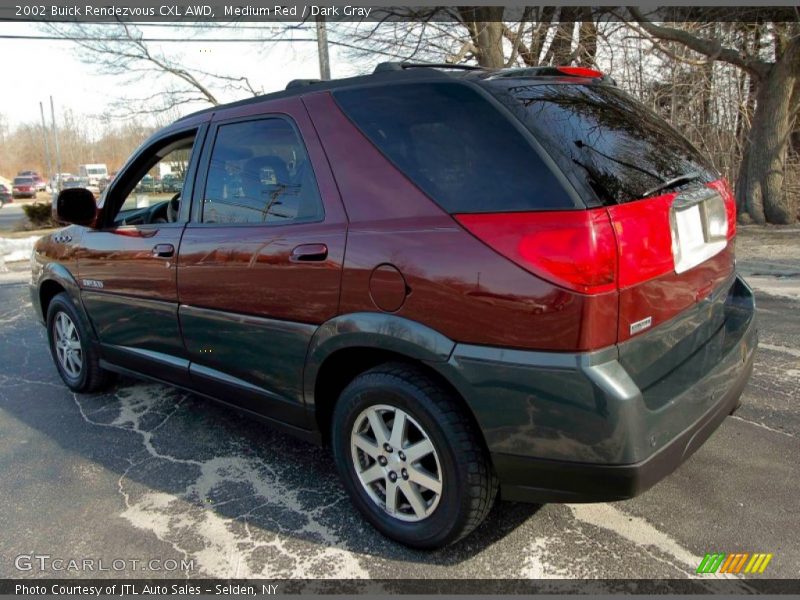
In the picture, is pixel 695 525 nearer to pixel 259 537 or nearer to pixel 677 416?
pixel 677 416

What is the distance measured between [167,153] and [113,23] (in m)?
20.6

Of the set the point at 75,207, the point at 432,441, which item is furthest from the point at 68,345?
the point at 432,441

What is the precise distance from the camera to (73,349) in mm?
Result: 4312

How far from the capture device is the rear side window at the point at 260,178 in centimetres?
265

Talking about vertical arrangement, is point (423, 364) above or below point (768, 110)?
below

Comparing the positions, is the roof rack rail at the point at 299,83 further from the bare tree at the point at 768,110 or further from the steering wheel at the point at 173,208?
the bare tree at the point at 768,110

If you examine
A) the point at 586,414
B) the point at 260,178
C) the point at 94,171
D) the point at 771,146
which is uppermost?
the point at 94,171

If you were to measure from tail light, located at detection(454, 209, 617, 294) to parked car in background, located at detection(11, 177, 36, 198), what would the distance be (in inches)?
2128

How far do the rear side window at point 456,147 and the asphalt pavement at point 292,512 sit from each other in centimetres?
142

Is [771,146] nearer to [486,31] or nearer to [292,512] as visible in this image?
[486,31]

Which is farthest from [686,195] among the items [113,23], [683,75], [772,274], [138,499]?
[113,23]

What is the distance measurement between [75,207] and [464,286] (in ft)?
9.53

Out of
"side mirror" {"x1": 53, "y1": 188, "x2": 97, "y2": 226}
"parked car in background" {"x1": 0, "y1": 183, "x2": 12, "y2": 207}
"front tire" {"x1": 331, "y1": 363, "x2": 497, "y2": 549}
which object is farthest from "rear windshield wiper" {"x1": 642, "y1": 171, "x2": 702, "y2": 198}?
"parked car in background" {"x1": 0, "y1": 183, "x2": 12, "y2": 207}

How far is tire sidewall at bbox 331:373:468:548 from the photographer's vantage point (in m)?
2.19
